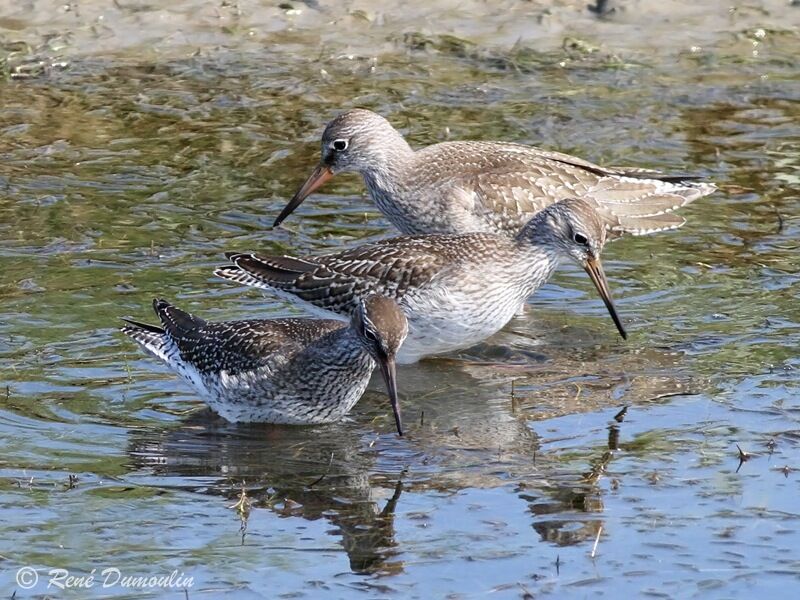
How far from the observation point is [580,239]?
30.8ft

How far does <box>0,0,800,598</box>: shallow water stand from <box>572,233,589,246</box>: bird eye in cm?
61

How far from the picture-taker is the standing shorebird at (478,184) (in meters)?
10.4

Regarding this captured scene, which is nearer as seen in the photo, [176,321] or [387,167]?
[176,321]

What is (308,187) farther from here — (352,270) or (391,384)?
(391,384)

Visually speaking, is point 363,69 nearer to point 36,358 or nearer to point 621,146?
point 621,146

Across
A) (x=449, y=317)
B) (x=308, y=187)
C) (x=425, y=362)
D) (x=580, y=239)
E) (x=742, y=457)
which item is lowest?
(x=425, y=362)

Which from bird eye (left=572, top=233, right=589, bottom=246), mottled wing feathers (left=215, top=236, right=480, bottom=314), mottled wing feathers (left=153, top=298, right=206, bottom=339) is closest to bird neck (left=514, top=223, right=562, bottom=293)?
bird eye (left=572, top=233, right=589, bottom=246)

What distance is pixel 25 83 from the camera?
1352 cm

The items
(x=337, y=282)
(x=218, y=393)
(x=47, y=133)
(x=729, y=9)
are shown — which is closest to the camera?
(x=218, y=393)

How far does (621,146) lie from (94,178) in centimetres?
427

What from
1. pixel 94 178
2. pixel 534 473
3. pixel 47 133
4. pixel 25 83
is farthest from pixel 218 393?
pixel 25 83

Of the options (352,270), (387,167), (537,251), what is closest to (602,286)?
(537,251)

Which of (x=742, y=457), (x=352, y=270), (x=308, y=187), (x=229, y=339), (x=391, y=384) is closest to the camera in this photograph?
(x=742, y=457)

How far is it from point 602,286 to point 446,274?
1.03 metres
